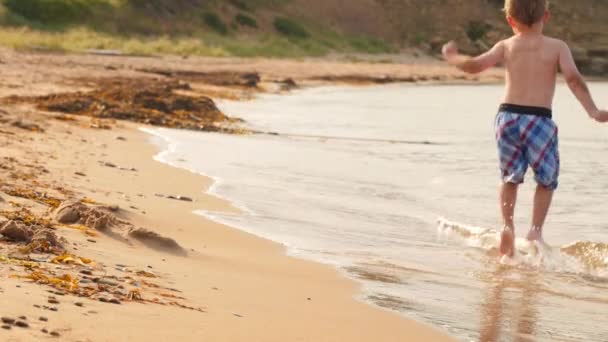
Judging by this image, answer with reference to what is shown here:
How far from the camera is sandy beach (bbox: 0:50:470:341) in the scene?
3.59 m

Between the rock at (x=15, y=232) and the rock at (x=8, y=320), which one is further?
the rock at (x=15, y=232)

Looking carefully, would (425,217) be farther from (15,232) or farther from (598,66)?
(598,66)

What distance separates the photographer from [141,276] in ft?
14.4

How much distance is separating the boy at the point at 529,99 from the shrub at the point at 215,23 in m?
40.9

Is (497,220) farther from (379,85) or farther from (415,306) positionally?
(379,85)

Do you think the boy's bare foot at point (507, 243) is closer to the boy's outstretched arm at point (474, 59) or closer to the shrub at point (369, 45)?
the boy's outstretched arm at point (474, 59)

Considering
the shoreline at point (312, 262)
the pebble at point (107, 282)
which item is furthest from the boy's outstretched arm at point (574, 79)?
the pebble at point (107, 282)

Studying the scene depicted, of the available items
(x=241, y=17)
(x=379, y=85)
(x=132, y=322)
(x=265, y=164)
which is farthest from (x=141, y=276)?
(x=241, y=17)

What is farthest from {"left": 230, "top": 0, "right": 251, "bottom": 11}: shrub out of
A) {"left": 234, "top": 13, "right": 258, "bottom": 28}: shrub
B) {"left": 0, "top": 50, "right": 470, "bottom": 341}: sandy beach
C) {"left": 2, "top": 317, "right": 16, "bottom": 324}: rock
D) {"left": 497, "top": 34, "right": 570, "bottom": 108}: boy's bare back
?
{"left": 2, "top": 317, "right": 16, "bottom": 324}: rock

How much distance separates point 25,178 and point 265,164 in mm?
3617

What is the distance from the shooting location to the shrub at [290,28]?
163 ft

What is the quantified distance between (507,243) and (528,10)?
121 cm

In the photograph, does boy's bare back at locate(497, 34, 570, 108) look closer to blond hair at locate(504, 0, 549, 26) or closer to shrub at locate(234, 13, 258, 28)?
blond hair at locate(504, 0, 549, 26)

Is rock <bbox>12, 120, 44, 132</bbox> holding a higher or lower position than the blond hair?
lower
